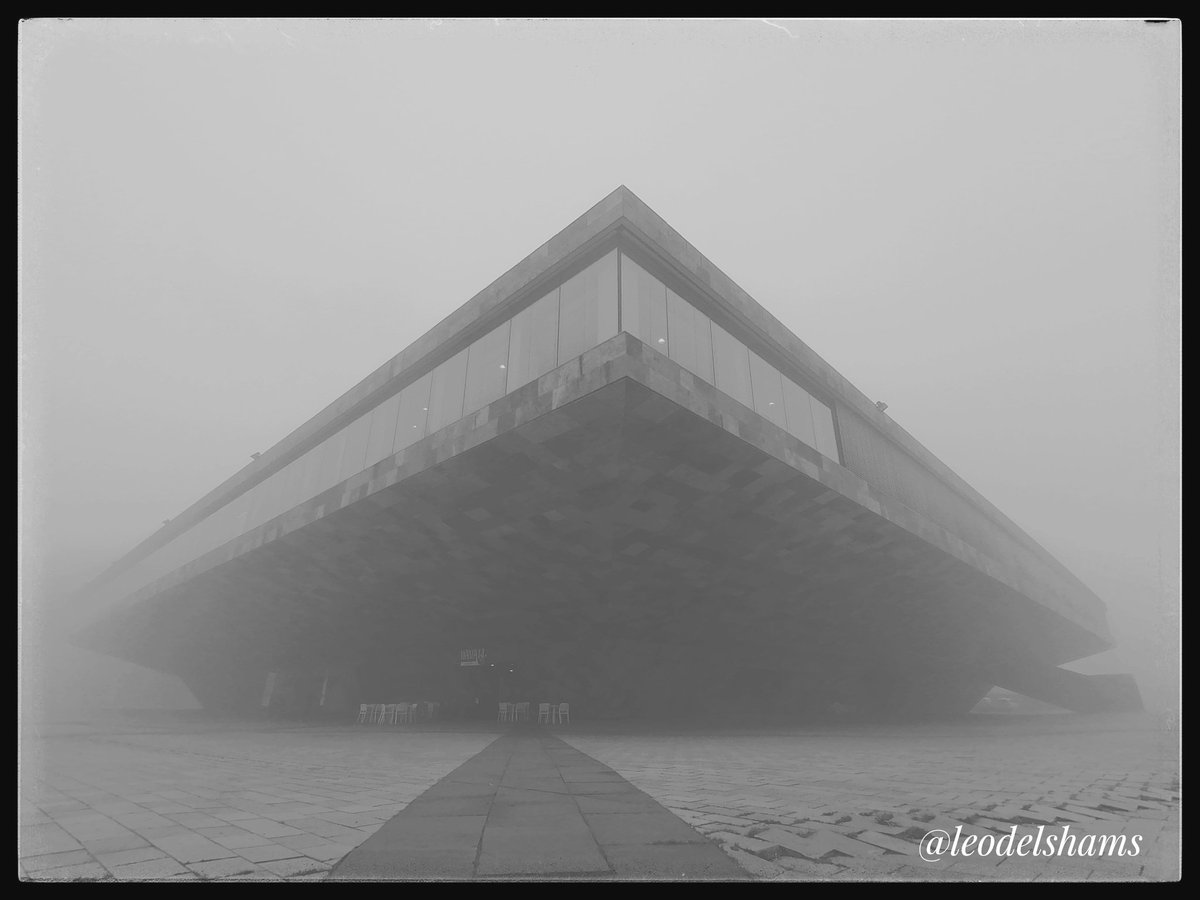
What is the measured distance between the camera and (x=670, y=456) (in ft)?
37.1

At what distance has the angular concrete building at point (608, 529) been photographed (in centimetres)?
1141

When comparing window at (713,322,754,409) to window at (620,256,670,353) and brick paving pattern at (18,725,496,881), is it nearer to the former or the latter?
window at (620,256,670,353)

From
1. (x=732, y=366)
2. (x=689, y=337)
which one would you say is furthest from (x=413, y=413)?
(x=732, y=366)

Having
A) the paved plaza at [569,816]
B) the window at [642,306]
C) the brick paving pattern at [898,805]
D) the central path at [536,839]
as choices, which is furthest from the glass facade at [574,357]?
the central path at [536,839]

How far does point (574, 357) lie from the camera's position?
10609mm

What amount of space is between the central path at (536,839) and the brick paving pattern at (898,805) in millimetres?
255

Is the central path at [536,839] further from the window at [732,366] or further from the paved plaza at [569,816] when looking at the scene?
the window at [732,366]

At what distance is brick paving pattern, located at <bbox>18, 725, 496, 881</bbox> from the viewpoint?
8.95 feet

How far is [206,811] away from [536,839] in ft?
8.57

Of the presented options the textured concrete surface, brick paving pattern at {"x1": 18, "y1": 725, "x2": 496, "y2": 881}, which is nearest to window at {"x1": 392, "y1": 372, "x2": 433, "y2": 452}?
the textured concrete surface

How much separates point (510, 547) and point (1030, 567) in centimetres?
2765

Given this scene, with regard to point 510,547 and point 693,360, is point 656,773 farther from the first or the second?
point 510,547

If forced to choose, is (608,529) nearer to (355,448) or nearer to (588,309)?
(588,309)

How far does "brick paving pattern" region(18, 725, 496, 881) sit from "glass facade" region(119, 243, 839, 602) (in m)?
7.38
